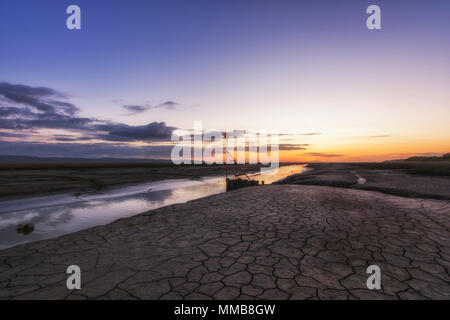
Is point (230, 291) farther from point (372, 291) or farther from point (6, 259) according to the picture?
point (6, 259)

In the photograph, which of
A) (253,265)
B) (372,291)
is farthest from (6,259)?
(372,291)

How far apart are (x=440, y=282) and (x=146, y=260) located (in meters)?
4.07

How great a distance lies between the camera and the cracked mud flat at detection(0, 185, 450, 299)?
2.55m

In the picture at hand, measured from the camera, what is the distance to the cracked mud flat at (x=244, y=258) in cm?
255

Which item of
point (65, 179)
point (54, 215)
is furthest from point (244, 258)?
point (65, 179)

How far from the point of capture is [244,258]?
3.42 metres

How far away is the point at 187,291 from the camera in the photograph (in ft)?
8.32

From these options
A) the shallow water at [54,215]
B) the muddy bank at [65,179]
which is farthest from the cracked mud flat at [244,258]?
the muddy bank at [65,179]

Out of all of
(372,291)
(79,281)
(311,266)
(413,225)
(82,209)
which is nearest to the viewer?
(372,291)

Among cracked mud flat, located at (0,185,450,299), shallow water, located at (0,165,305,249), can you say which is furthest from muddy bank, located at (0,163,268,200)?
cracked mud flat, located at (0,185,450,299)

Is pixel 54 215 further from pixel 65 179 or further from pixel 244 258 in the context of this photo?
pixel 65 179

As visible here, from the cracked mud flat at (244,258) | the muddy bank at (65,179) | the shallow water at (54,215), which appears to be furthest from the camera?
the muddy bank at (65,179)

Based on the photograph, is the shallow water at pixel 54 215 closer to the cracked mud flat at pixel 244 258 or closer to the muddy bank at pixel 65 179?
the cracked mud flat at pixel 244 258

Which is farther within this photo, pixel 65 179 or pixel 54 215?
pixel 65 179
